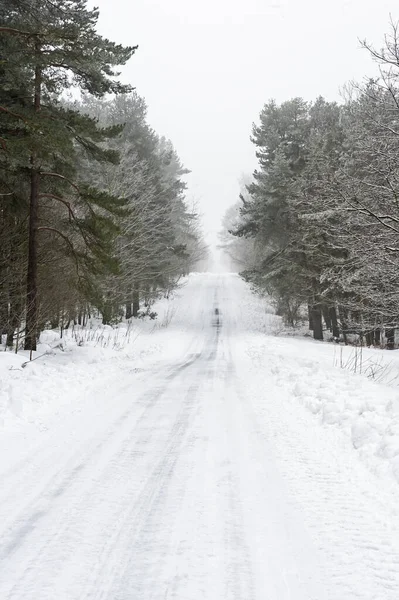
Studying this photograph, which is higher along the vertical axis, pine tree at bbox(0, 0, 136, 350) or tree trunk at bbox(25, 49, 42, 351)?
pine tree at bbox(0, 0, 136, 350)

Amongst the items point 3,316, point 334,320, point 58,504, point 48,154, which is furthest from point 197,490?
point 334,320

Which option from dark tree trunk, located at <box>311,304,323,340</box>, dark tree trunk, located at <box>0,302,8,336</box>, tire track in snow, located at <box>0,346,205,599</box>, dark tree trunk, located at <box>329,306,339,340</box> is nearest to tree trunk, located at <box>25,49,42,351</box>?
dark tree trunk, located at <box>0,302,8,336</box>

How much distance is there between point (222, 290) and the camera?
146 ft

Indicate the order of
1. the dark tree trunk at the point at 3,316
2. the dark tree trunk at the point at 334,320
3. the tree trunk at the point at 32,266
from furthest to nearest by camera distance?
the dark tree trunk at the point at 334,320, the dark tree trunk at the point at 3,316, the tree trunk at the point at 32,266

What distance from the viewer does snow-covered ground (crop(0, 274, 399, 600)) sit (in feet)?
7.98

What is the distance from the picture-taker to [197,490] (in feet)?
12.0

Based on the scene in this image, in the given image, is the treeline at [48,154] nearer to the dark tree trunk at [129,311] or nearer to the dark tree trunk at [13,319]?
the dark tree trunk at [13,319]

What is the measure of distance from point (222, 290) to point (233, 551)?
138ft

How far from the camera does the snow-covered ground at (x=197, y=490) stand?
243 cm

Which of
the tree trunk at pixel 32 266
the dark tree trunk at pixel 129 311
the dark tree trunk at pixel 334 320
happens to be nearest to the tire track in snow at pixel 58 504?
the tree trunk at pixel 32 266

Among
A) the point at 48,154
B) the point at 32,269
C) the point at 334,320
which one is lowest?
the point at 334,320

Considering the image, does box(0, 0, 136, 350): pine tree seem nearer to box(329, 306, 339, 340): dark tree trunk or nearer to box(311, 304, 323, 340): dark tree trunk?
box(311, 304, 323, 340): dark tree trunk

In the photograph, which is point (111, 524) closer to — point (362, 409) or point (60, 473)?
point (60, 473)

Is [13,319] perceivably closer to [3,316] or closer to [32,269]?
[3,316]
